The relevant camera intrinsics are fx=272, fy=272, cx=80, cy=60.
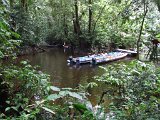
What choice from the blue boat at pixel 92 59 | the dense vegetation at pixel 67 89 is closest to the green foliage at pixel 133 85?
the dense vegetation at pixel 67 89

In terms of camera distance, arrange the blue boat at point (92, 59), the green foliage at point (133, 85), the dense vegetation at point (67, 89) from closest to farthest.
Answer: the dense vegetation at point (67, 89), the green foliage at point (133, 85), the blue boat at point (92, 59)

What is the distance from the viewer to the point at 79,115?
11.3 feet

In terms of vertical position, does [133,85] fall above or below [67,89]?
below

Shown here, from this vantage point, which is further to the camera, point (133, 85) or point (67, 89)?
point (133, 85)

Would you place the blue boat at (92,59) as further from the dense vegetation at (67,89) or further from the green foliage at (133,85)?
the green foliage at (133,85)

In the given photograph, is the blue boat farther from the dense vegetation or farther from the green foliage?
the green foliage

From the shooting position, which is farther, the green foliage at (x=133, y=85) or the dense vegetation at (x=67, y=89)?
the green foliage at (x=133, y=85)

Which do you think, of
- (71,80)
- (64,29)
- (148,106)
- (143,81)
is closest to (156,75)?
(143,81)

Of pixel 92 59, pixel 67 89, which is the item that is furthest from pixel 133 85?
pixel 92 59

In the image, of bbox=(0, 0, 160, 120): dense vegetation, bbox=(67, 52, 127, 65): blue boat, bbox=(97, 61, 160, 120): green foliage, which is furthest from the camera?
bbox=(67, 52, 127, 65): blue boat

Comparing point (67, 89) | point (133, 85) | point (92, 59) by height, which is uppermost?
point (67, 89)

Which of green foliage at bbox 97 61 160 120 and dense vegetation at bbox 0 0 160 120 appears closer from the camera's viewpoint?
dense vegetation at bbox 0 0 160 120

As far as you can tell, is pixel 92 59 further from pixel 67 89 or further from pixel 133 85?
pixel 67 89

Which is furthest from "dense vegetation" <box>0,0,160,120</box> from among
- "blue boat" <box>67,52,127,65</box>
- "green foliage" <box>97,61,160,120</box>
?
"blue boat" <box>67,52,127,65</box>
